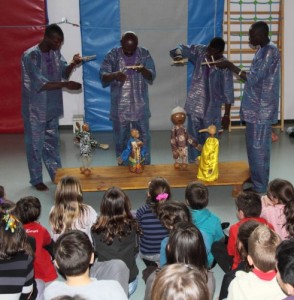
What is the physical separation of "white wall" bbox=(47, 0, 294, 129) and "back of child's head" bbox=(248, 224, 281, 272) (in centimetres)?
496

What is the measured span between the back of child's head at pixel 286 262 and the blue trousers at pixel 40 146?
3.37 metres

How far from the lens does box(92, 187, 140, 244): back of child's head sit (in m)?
2.80

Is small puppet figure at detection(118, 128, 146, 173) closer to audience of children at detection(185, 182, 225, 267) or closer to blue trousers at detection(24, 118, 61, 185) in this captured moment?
blue trousers at detection(24, 118, 61, 185)

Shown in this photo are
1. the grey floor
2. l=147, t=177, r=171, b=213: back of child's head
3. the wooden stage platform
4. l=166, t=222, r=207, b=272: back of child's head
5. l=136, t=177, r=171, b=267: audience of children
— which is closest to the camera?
l=166, t=222, r=207, b=272: back of child's head

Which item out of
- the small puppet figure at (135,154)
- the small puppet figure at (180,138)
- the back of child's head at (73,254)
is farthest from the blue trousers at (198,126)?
the back of child's head at (73,254)

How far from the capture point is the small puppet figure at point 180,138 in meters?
4.64

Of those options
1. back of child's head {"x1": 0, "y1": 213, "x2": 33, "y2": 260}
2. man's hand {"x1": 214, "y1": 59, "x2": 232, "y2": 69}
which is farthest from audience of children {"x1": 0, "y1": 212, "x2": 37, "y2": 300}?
man's hand {"x1": 214, "y1": 59, "x2": 232, "y2": 69}

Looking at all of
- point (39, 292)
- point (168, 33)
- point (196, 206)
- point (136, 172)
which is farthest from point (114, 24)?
point (39, 292)

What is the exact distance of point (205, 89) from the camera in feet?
16.3

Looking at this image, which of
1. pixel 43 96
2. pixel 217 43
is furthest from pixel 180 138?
pixel 43 96

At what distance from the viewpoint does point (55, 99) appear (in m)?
4.86

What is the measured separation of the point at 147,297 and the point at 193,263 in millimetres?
318

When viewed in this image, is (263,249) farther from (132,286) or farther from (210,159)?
(210,159)

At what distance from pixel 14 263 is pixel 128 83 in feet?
9.72
